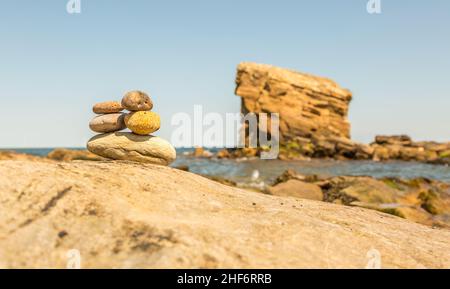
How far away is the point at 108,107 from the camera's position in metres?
10.1

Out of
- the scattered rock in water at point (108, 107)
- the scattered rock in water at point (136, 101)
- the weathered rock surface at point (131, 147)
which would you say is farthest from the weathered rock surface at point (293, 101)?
the scattered rock in water at point (136, 101)

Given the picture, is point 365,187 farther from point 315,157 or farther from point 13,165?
point 315,157

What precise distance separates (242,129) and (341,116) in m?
28.1

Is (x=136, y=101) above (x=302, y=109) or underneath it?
underneath

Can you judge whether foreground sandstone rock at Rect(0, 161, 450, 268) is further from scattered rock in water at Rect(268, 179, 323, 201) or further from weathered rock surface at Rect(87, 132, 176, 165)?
scattered rock in water at Rect(268, 179, 323, 201)

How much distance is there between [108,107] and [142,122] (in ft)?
4.49

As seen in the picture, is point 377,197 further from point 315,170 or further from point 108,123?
point 315,170

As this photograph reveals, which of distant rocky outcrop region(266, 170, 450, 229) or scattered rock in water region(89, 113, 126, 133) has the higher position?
scattered rock in water region(89, 113, 126, 133)

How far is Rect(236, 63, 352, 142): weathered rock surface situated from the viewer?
96.2 metres

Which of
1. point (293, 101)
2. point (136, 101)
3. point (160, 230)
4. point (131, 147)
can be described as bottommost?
point (160, 230)

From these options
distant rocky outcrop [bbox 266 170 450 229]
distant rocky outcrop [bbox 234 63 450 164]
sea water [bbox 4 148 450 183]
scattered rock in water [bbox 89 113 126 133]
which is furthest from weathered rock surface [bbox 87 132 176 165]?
distant rocky outcrop [bbox 234 63 450 164]

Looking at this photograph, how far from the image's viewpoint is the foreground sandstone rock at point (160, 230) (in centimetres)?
468

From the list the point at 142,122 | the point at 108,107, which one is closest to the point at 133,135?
the point at 142,122

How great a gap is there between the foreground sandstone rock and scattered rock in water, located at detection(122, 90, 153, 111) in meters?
2.18
